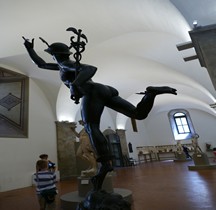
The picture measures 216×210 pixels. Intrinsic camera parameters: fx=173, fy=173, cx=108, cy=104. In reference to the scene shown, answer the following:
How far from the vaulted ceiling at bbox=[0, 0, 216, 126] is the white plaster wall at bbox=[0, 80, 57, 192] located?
21.5 inches

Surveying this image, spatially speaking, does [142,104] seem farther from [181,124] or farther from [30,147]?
[181,124]

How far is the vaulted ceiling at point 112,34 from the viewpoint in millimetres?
3287

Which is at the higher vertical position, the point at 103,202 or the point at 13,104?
the point at 13,104

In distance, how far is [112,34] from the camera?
5.82m

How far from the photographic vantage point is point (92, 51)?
6.88 meters

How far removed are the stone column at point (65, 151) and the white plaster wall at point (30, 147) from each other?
0.24 metres

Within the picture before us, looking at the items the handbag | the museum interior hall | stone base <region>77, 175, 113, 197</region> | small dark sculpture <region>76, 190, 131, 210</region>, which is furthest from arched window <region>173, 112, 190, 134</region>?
small dark sculpture <region>76, 190, 131, 210</region>

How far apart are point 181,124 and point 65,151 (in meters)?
14.2

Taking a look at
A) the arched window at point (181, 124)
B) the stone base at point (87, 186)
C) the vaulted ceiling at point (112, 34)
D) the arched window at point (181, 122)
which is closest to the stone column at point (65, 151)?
the vaulted ceiling at point (112, 34)

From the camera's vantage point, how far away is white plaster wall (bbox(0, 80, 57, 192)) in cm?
621

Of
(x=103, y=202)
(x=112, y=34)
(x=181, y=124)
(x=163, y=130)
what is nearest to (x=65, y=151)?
(x=112, y=34)

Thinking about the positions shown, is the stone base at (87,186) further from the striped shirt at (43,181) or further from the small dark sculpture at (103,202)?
the small dark sculpture at (103,202)

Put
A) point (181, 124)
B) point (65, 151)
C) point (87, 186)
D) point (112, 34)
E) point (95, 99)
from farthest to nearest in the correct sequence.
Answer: point (181, 124) < point (65, 151) < point (112, 34) < point (87, 186) < point (95, 99)

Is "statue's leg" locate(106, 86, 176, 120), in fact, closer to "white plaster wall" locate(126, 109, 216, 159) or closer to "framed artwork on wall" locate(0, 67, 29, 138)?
"framed artwork on wall" locate(0, 67, 29, 138)
